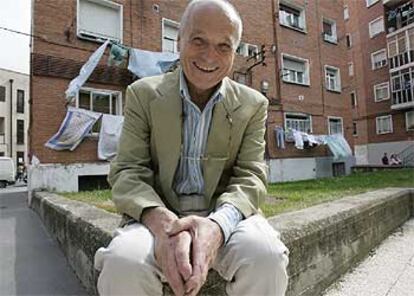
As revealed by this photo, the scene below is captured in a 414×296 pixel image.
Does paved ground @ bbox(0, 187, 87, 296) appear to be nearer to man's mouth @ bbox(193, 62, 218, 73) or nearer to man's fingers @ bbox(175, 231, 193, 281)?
man's fingers @ bbox(175, 231, 193, 281)

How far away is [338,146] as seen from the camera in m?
13.9

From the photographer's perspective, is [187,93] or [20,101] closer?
[187,93]

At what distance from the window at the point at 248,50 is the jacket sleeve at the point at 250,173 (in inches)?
443

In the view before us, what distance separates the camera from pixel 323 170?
13922 mm

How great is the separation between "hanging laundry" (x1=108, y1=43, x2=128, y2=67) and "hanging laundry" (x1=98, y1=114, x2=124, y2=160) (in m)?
1.46

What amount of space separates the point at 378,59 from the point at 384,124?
470 cm

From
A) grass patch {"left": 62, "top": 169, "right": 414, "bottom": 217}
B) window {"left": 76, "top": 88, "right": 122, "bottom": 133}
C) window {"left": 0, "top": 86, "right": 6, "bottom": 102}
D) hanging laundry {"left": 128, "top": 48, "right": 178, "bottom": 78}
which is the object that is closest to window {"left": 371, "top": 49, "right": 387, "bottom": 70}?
grass patch {"left": 62, "top": 169, "right": 414, "bottom": 217}

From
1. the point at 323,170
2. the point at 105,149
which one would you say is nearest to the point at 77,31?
the point at 105,149

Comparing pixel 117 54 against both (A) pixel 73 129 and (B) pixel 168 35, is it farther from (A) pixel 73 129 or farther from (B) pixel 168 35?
(B) pixel 168 35

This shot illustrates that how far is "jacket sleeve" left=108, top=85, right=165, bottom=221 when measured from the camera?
114cm

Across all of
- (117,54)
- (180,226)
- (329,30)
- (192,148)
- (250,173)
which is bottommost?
(180,226)

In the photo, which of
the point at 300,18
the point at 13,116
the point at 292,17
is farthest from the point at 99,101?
the point at 13,116

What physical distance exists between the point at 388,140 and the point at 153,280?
81.5 feet

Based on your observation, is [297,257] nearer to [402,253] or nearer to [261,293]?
[261,293]
